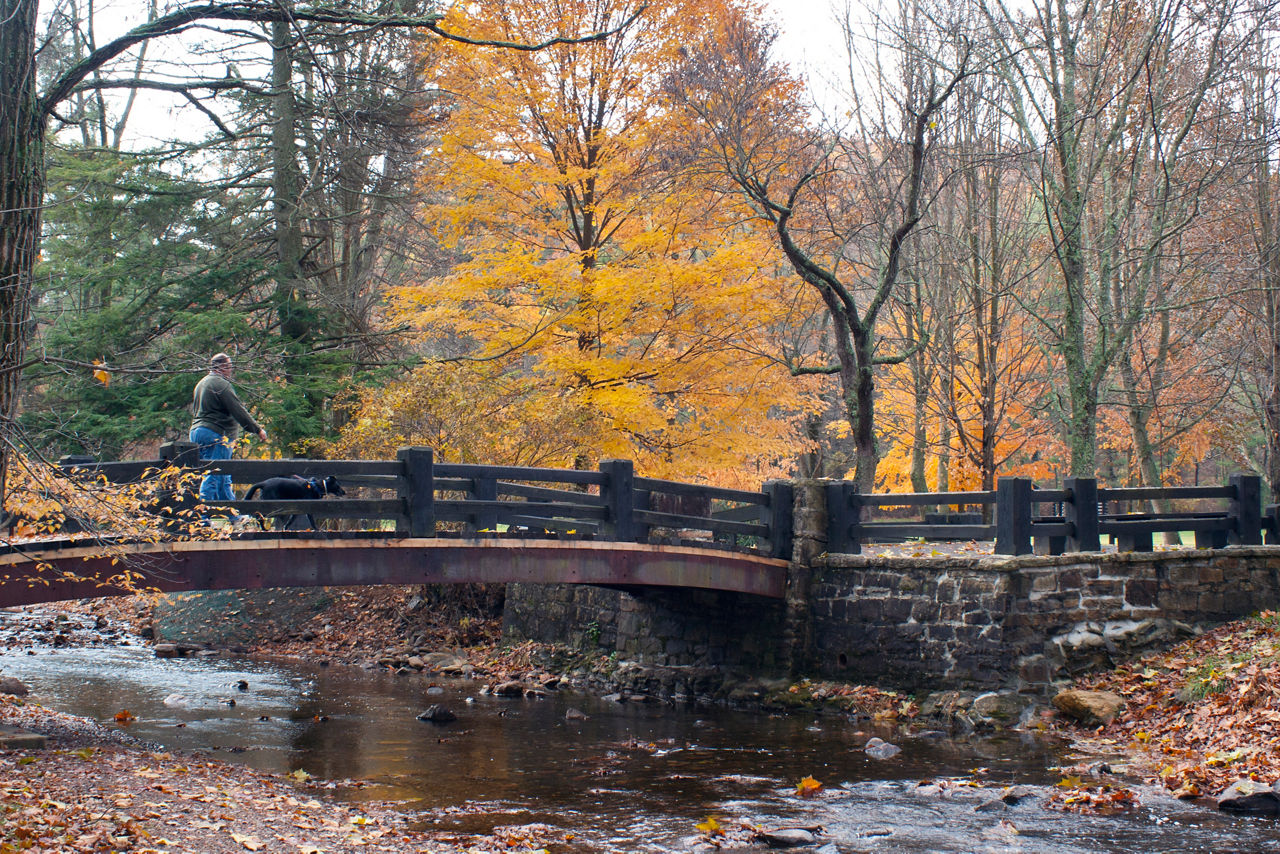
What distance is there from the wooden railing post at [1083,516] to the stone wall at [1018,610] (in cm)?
22

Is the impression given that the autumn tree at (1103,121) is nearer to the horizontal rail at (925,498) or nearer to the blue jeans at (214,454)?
the horizontal rail at (925,498)

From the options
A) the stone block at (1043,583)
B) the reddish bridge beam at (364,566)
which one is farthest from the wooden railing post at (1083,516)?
the reddish bridge beam at (364,566)

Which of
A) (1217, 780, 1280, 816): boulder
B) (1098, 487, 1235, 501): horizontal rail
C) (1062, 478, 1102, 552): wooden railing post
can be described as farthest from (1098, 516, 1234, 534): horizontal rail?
(1217, 780, 1280, 816): boulder

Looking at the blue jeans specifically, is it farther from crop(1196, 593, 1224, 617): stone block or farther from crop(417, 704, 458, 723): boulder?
crop(1196, 593, 1224, 617): stone block

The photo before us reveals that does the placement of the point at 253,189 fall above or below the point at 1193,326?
above

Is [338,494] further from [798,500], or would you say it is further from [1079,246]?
[1079,246]

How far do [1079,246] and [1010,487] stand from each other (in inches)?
201

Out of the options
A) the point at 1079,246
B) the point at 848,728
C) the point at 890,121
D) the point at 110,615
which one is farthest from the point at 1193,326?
the point at 110,615

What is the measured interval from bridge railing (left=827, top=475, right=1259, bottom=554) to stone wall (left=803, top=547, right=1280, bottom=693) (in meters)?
0.33

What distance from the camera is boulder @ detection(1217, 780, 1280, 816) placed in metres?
7.69

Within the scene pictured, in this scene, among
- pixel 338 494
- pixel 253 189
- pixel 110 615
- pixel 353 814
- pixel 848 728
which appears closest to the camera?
pixel 353 814

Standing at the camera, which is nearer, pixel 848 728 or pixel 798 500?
pixel 848 728

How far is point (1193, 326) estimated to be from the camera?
66.9ft

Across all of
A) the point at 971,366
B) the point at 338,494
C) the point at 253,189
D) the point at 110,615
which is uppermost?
the point at 253,189
